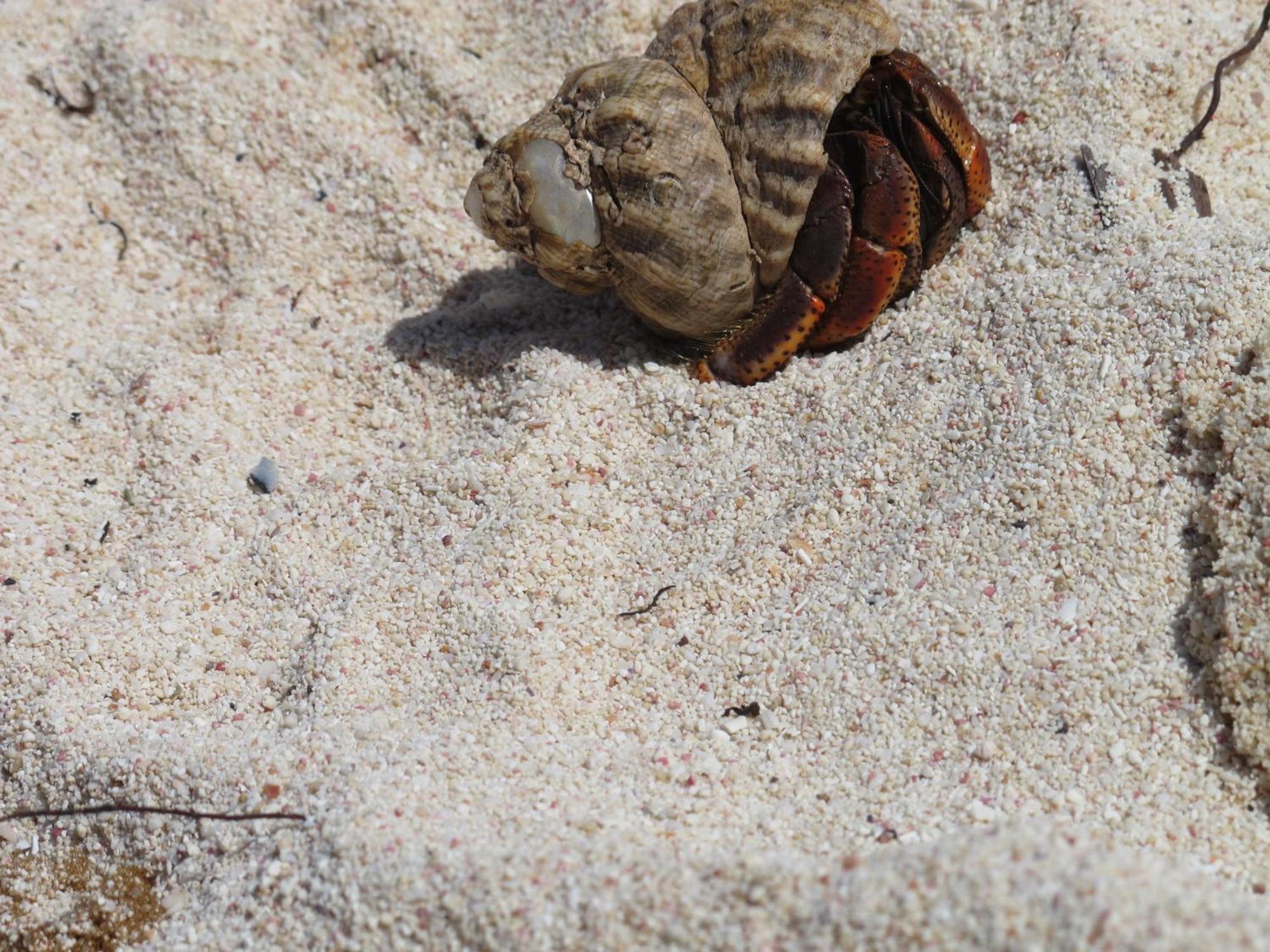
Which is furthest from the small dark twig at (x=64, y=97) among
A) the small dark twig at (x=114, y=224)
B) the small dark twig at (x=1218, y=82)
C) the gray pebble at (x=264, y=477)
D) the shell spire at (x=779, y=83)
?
the small dark twig at (x=1218, y=82)

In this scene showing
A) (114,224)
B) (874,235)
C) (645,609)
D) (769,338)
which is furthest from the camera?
(114,224)

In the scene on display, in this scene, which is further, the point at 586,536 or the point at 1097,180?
the point at 1097,180

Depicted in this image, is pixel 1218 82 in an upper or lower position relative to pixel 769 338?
upper

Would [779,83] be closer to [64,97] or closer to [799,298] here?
[799,298]

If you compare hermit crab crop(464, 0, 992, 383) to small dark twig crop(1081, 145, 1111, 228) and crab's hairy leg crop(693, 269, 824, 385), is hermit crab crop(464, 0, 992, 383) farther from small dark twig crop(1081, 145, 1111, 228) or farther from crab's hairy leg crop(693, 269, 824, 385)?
small dark twig crop(1081, 145, 1111, 228)

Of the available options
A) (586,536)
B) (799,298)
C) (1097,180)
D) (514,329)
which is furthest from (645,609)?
Result: (1097,180)

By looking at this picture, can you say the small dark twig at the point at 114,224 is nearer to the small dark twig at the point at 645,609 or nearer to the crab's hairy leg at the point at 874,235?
the small dark twig at the point at 645,609
